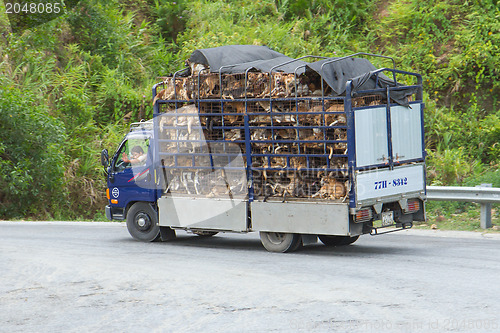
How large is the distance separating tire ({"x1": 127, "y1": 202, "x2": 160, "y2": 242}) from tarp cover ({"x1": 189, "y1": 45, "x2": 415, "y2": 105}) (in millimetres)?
2868

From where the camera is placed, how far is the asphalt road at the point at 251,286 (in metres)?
6.89

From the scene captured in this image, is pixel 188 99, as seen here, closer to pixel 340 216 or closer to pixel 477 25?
pixel 340 216

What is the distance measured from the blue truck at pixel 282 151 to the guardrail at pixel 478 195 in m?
1.91

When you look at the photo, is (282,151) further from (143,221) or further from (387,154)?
(143,221)

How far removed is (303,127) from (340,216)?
4.88 ft

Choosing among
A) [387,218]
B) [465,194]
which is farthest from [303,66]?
[465,194]

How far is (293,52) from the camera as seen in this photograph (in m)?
21.6

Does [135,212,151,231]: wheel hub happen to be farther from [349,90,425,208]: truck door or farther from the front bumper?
[349,90,425,208]: truck door

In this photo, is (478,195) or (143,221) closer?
(143,221)

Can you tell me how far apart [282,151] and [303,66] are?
4.58 feet

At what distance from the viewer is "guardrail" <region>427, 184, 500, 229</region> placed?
502 inches

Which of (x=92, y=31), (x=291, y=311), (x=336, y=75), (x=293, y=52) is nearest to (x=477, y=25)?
(x=293, y=52)

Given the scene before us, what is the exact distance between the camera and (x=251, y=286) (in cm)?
856

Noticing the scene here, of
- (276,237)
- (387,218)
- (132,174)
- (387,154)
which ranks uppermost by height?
(387,154)
